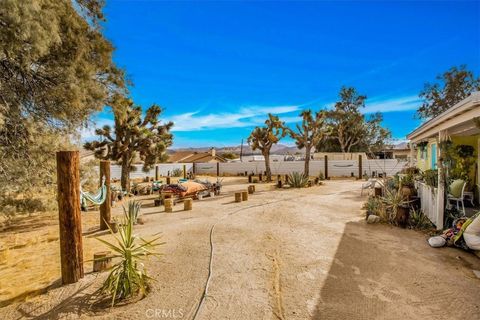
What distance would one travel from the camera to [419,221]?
6.80m

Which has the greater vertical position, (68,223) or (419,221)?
(68,223)

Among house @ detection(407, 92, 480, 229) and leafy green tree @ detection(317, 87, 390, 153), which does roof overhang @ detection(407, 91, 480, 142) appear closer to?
house @ detection(407, 92, 480, 229)

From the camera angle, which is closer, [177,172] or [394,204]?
[394,204]

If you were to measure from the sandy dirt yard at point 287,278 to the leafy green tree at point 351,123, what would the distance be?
92.7 feet

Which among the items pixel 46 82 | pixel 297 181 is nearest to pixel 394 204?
pixel 297 181

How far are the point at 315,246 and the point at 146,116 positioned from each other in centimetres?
1218

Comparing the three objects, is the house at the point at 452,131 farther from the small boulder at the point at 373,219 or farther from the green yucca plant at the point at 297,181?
the green yucca plant at the point at 297,181

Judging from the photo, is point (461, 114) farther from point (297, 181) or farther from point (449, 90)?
point (449, 90)

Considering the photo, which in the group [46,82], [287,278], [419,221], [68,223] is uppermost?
[46,82]

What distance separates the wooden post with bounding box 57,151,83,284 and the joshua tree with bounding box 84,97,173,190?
9308 millimetres

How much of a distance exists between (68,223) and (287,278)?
3388mm

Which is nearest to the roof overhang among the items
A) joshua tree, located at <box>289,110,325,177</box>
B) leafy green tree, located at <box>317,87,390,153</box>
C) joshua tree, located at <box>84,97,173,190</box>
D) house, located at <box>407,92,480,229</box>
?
house, located at <box>407,92,480,229</box>

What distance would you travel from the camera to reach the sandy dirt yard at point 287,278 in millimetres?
3232

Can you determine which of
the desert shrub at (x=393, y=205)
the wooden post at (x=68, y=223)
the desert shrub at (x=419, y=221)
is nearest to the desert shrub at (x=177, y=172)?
the desert shrub at (x=393, y=205)
